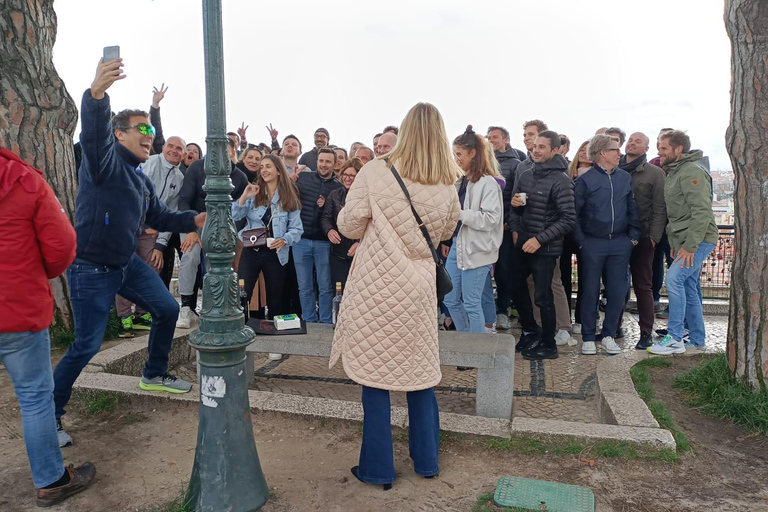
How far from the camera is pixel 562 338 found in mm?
6336

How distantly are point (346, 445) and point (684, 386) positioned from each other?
2769 millimetres

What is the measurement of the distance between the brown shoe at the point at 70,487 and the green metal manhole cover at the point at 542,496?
7.32ft

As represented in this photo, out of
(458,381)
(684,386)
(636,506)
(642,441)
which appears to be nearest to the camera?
(636,506)

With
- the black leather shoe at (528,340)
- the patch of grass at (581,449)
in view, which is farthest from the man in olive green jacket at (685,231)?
the patch of grass at (581,449)

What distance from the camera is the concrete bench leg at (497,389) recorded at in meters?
4.07

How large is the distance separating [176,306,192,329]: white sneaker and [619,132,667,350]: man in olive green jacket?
187 inches

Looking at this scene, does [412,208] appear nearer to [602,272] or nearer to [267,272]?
[267,272]

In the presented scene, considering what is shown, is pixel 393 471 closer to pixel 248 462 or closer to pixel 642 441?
pixel 248 462

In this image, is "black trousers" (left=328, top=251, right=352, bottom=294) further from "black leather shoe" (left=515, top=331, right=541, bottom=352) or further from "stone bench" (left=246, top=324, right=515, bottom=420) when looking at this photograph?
"stone bench" (left=246, top=324, right=515, bottom=420)

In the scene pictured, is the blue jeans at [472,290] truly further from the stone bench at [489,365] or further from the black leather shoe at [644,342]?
the black leather shoe at [644,342]

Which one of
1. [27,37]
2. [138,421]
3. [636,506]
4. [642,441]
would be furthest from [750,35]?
[27,37]

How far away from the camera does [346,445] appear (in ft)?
12.1

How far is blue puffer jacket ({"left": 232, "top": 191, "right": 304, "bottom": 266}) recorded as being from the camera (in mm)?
5996

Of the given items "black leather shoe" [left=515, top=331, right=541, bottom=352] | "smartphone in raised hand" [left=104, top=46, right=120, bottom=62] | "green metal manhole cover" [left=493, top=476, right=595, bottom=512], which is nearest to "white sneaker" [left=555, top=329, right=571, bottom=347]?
"black leather shoe" [left=515, top=331, right=541, bottom=352]
